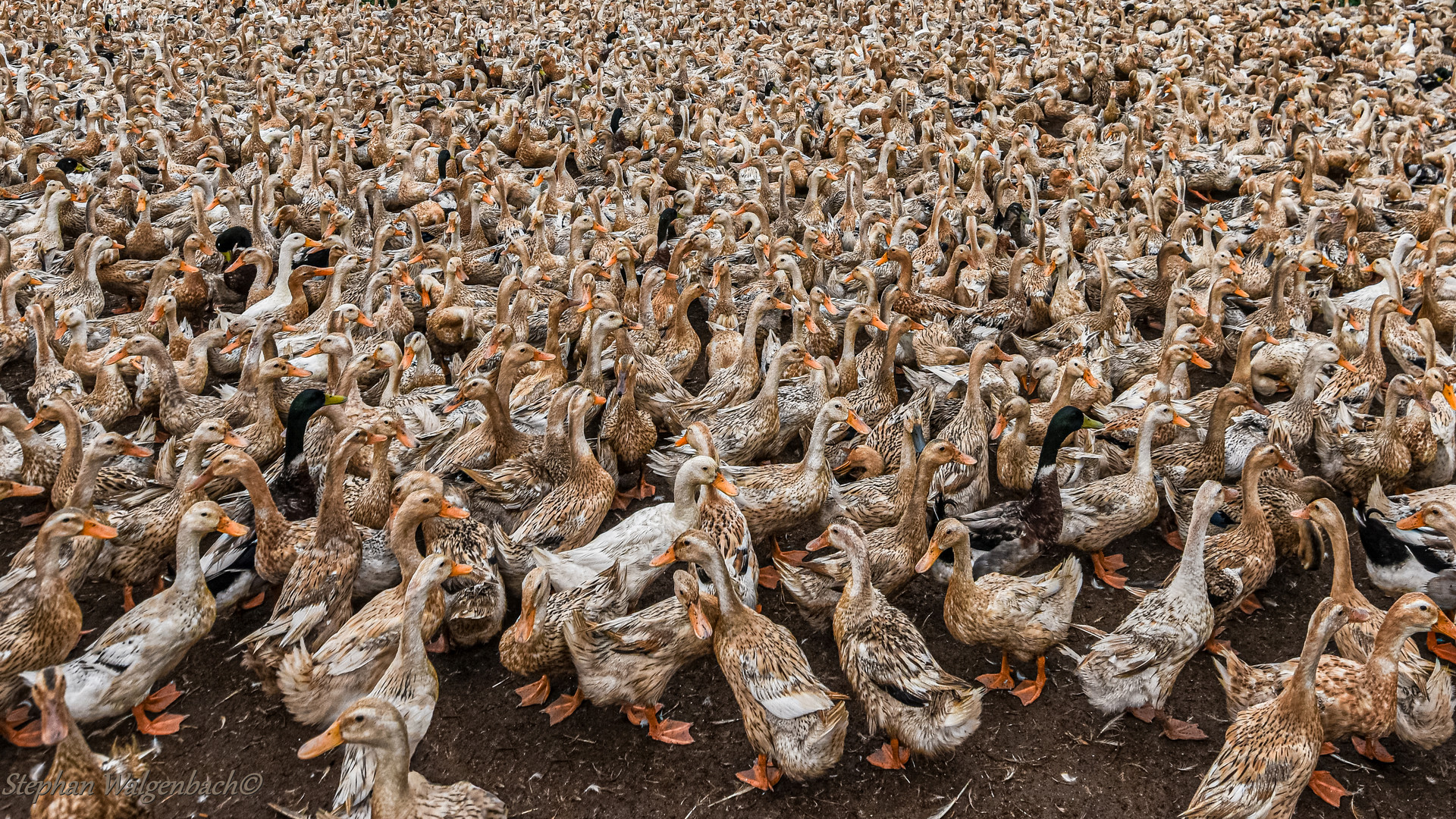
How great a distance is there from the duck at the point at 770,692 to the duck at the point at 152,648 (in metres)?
2.67

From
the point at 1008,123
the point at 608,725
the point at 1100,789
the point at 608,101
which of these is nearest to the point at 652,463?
the point at 608,725

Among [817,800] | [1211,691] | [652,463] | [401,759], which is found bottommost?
[1211,691]

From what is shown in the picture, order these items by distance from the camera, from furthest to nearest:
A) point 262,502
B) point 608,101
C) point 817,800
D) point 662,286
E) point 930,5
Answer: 1. point 930,5
2. point 608,101
3. point 662,286
4. point 262,502
5. point 817,800

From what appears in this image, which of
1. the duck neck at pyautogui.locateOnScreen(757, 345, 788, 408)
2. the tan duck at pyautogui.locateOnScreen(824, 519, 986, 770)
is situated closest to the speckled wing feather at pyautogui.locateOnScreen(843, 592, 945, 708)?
the tan duck at pyautogui.locateOnScreen(824, 519, 986, 770)

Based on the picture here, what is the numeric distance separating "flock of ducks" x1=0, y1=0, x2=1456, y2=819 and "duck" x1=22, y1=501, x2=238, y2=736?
2 centimetres

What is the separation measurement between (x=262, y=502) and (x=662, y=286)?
15.5 feet

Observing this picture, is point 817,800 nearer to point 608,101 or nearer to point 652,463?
point 652,463

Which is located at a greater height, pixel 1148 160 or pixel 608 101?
pixel 608 101

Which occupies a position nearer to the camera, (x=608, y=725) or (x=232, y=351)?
(x=608, y=725)

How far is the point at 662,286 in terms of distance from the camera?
9.54 metres

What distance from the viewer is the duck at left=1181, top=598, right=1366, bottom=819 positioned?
14.0 ft

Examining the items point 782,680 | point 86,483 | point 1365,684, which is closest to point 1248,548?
point 1365,684

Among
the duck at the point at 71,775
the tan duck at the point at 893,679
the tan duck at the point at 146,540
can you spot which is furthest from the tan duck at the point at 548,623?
the tan duck at the point at 146,540

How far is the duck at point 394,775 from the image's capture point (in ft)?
13.2
